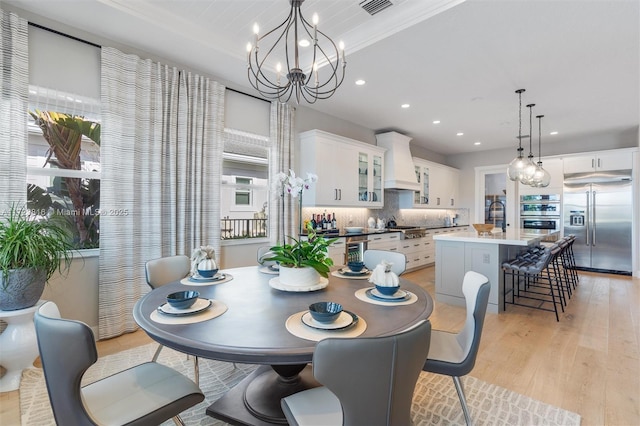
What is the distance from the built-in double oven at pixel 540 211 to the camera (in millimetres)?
6355

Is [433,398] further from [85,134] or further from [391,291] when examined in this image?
[85,134]

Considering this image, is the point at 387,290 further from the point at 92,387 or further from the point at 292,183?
the point at 92,387

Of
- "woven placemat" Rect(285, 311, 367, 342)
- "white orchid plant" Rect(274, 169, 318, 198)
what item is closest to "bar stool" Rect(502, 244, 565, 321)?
"white orchid plant" Rect(274, 169, 318, 198)

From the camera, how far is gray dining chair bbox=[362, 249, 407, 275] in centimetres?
243

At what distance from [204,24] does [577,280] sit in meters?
6.69

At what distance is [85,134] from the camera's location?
9.41ft

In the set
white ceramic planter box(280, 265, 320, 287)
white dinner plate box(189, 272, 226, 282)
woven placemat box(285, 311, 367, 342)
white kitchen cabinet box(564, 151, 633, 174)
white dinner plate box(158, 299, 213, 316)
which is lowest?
woven placemat box(285, 311, 367, 342)

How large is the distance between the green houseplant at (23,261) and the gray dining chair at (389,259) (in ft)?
8.00

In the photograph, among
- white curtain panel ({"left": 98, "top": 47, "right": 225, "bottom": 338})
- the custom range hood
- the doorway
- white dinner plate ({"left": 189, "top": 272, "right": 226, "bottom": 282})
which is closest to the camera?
white dinner plate ({"left": 189, "top": 272, "right": 226, "bottom": 282})

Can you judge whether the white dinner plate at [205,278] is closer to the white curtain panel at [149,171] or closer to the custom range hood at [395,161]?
the white curtain panel at [149,171]

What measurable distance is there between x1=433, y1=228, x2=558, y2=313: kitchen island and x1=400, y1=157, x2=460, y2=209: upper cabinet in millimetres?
2596

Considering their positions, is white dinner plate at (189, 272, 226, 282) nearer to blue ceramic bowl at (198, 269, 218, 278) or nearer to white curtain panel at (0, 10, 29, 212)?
blue ceramic bowl at (198, 269, 218, 278)

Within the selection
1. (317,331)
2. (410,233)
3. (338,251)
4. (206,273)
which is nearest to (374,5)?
(206,273)

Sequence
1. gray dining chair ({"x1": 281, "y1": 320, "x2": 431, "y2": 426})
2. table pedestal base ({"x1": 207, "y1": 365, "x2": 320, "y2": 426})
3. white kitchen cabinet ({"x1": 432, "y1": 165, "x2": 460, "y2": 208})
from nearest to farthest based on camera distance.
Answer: gray dining chair ({"x1": 281, "y1": 320, "x2": 431, "y2": 426})
table pedestal base ({"x1": 207, "y1": 365, "x2": 320, "y2": 426})
white kitchen cabinet ({"x1": 432, "y1": 165, "x2": 460, "y2": 208})
